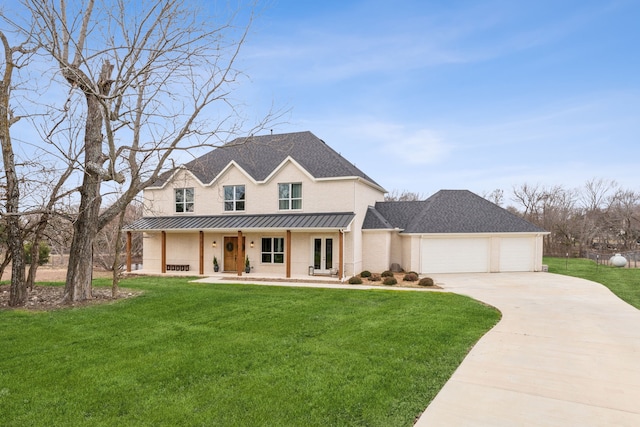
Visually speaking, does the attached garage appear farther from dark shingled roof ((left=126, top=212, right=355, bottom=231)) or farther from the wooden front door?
the wooden front door

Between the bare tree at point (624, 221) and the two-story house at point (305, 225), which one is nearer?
the two-story house at point (305, 225)

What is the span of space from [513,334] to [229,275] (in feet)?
51.3

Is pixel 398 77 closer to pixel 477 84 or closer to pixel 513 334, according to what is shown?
pixel 477 84

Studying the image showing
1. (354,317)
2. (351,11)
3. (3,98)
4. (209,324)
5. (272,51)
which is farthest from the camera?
(351,11)

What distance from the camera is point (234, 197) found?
22156mm

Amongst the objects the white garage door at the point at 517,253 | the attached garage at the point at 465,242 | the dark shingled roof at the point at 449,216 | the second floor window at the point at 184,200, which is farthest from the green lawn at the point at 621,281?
the second floor window at the point at 184,200

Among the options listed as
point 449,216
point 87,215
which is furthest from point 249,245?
point 449,216

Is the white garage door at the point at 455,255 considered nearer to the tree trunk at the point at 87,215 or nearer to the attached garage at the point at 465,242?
the attached garage at the point at 465,242

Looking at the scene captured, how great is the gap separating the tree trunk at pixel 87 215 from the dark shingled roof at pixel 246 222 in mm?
8290

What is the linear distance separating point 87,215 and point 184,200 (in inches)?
457

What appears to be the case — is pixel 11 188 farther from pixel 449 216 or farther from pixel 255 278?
pixel 449 216

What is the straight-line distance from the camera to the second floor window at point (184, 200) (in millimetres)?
23109

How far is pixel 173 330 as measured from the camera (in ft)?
27.0

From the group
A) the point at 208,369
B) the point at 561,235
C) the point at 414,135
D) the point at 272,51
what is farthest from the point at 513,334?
the point at 561,235
